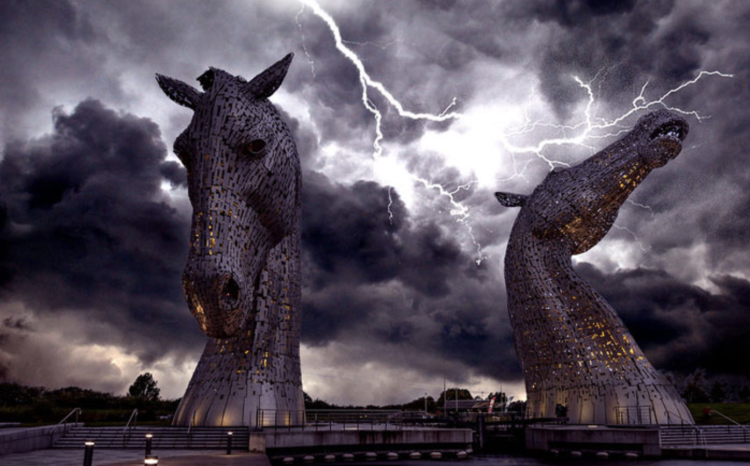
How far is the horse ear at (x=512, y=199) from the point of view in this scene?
79.5 feet

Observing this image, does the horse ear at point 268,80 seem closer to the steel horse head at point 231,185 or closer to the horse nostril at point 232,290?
the steel horse head at point 231,185

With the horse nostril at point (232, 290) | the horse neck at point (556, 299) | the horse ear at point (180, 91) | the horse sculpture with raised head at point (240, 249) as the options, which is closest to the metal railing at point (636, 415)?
the horse neck at point (556, 299)

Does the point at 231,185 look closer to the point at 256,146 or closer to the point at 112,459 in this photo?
the point at 256,146

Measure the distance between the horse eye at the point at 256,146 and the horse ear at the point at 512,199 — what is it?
535 inches

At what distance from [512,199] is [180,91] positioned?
586 inches

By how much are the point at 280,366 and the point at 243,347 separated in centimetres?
122

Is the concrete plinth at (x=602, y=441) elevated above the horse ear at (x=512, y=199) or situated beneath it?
situated beneath

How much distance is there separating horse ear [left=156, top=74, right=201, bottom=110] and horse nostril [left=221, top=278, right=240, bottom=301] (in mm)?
5300

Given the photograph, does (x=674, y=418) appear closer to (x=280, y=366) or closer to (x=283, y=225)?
(x=280, y=366)

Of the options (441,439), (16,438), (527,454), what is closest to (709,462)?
(527,454)

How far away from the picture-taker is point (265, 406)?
15039 mm

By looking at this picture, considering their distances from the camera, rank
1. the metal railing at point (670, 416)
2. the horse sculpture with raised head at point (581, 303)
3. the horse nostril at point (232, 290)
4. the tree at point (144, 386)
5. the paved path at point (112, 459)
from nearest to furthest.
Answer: the paved path at point (112, 459) < the horse nostril at point (232, 290) < the metal railing at point (670, 416) < the horse sculpture with raised head at point (581, 303) < the tree at point (144, 386)

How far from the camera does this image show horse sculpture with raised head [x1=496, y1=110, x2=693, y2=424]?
1845 centimetres

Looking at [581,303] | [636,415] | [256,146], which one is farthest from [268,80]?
[636,415]
